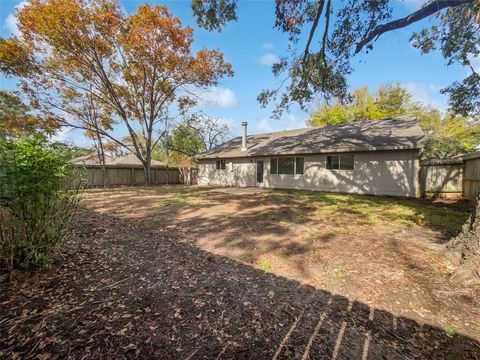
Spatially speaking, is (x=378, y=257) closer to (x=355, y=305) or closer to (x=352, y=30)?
(x=355, y=305)

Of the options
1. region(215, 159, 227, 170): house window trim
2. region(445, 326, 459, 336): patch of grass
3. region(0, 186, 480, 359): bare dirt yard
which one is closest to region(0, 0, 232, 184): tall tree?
region(215, 159, 227, 170): house window trim

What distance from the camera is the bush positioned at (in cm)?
258

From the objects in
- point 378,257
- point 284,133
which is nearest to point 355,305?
point 378,257

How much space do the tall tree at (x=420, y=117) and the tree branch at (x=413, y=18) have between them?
14.6 metres

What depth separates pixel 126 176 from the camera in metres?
17.9

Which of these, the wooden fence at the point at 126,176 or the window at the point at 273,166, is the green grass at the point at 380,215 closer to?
the window at the point at 273,166

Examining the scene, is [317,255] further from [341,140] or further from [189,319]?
[341,140]

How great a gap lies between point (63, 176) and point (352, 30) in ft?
27.0

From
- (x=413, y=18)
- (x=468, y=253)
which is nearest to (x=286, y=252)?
(x=468, y=253)

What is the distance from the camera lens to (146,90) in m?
16.3

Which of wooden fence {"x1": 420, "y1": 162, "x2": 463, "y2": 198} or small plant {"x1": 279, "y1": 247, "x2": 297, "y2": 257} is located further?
wooden fence {"x1": 420, "y1": 162, "x2": 463, "y2": 198}

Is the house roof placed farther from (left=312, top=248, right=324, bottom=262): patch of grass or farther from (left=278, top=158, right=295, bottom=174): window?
(left=312, top=248, right=324, bottom=262): patch of grass

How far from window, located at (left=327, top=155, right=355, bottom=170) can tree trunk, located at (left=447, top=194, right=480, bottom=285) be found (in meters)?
8.87

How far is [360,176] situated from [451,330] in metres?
10.5
